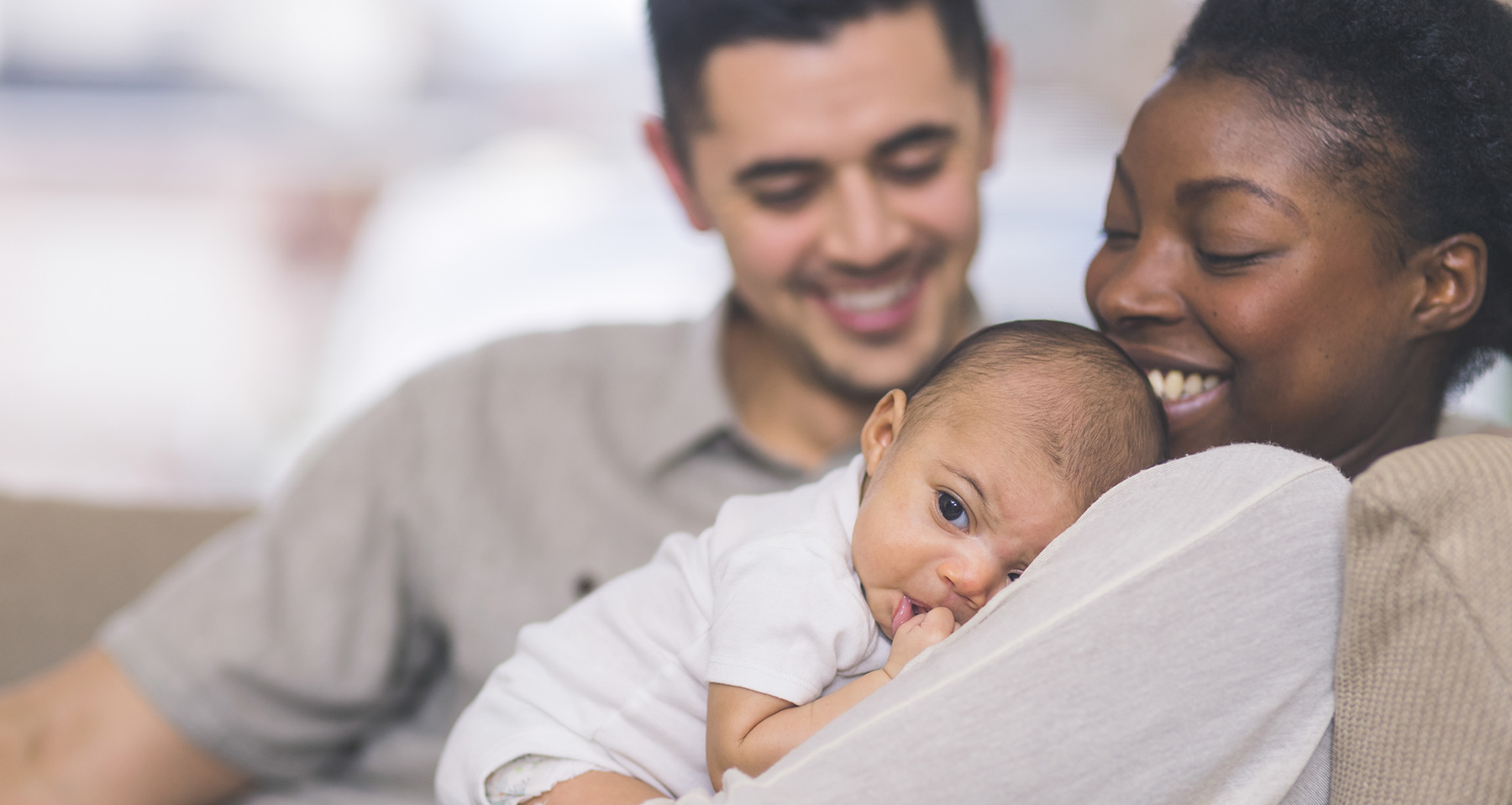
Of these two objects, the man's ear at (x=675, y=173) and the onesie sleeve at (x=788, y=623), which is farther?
the man's ear at (x=675, y=173)

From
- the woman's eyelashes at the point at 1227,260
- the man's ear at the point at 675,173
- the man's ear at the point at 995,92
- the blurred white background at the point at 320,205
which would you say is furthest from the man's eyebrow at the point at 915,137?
the blurred white background at the point at 320,205

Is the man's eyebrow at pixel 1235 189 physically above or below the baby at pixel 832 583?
above

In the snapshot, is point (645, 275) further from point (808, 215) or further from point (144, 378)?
point (808, 215)

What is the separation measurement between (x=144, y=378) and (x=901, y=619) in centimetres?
362

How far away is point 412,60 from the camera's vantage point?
3781 mm

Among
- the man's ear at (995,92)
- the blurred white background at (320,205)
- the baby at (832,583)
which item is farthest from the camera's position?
the blurred white background at (320,205)

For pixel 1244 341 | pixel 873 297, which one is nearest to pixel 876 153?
pixel 873 297

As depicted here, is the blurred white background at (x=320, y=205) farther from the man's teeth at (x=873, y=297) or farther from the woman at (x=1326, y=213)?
the woman at (x=1326, y=213)

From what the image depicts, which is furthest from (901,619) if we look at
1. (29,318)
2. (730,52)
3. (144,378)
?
(29,318)

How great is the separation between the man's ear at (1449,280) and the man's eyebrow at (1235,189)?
9 centimetres

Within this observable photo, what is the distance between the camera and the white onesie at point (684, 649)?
0.75m

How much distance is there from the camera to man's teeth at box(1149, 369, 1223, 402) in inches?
32.2

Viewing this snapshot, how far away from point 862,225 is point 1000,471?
0.55 metres

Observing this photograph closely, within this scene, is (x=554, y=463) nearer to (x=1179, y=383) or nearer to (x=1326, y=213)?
(x=1179, y=383)
